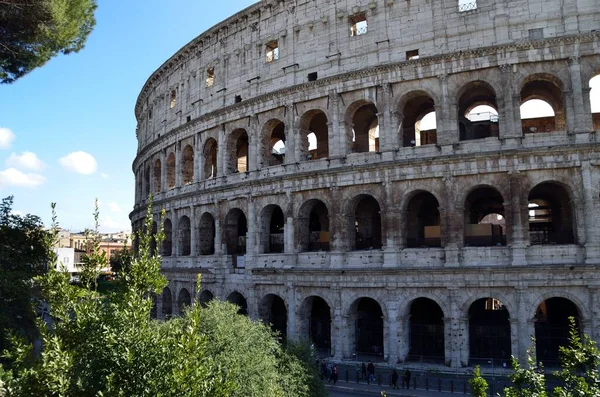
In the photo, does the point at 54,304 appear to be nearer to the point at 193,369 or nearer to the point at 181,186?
the point at 193,369

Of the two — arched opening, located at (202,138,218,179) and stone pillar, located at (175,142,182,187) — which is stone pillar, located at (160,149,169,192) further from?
arched opening, located at (202,138,218,179)

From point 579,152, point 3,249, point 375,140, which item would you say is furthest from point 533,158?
point 3,249

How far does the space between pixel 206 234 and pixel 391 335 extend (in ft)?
43.1

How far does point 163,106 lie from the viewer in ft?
115

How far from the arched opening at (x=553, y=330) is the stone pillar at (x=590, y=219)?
2.59m

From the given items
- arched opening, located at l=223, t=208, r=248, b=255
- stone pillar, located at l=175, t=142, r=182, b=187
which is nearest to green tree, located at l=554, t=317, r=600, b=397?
arched opening, located at l=223, t=208, r=248, b=255

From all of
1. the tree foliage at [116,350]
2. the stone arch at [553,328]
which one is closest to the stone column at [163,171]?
the stone arch at [553,328]

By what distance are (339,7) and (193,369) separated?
2152cm

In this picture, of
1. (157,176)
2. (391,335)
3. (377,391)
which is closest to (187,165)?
(157,176)

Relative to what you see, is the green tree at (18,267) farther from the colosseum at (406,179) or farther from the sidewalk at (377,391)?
the sidewalk at (377,391)

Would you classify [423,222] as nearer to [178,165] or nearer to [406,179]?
[406,179]

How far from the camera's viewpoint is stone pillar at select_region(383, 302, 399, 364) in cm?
2123

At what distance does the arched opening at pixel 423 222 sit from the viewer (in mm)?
22891

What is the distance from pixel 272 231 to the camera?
96.0 feet
